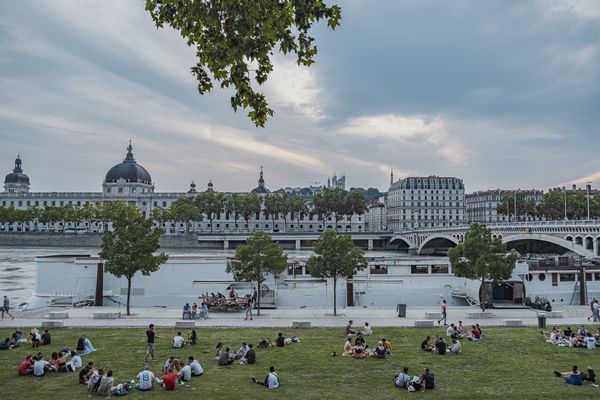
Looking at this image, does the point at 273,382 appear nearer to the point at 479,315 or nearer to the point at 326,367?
the point at 326,367

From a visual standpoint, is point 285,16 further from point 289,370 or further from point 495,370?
point 495,370

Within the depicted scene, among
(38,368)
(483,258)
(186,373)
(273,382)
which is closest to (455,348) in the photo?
(273,382)

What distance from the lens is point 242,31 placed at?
36.8ft

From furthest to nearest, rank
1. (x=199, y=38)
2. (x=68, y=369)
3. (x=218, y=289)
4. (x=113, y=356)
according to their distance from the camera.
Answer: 1. (x=218, y=289)
2. (x=113, y=356)
3. (x=68, y=369)
4. (x=199, y=38)

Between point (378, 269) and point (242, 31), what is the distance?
47114mm

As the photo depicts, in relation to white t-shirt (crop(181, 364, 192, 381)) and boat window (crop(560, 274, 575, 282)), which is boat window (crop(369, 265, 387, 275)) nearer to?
boat window (crop(560, 274, 575, 282))

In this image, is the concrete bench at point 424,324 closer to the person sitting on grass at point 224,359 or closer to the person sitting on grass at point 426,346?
the person sitting on grass at point 426,346

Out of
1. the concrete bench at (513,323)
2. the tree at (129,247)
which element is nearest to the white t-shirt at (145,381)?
the tree at (129,247)

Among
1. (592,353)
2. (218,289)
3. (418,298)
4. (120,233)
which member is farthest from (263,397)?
(418,298)

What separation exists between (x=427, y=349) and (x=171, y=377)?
13.9 metres

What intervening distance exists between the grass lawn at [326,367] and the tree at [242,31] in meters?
12.6

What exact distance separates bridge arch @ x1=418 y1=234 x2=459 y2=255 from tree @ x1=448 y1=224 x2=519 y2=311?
7320 centimetres

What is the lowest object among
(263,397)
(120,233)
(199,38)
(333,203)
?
(263,397)

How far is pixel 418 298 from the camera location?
5266 centimetres
